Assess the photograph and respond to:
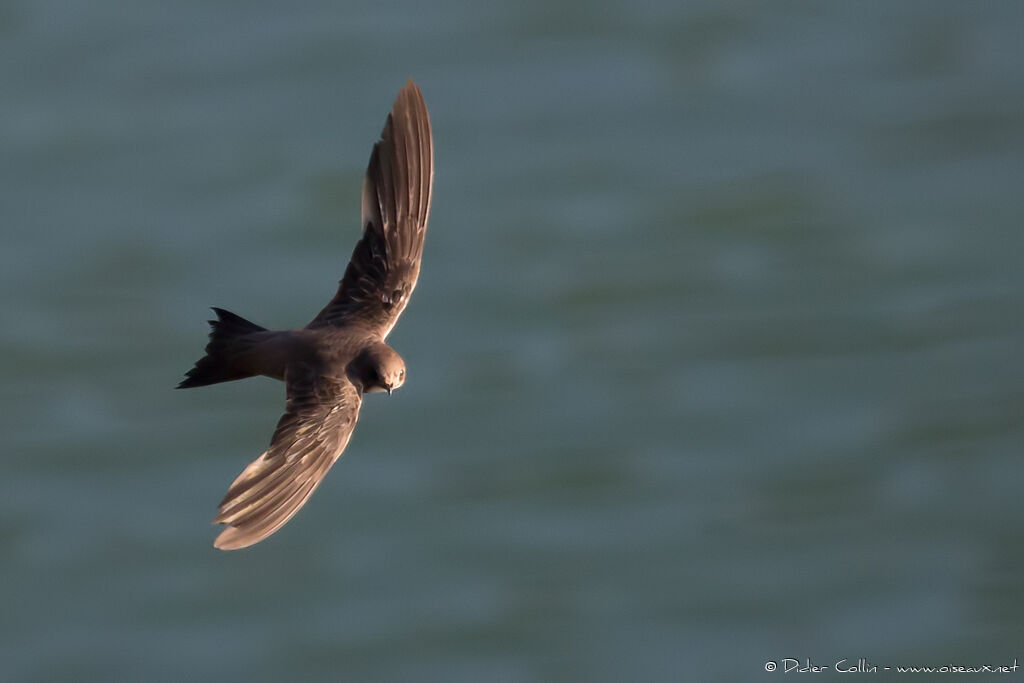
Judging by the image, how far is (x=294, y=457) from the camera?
190 inches

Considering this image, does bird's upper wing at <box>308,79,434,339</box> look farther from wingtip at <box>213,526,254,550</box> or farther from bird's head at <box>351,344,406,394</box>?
wingtip at <box>213,526,254,550</box>

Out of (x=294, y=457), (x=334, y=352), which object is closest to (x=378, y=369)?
(x=334, y=352)

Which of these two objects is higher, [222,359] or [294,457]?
[222,359]

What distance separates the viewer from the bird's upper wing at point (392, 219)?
5445mm

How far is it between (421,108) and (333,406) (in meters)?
1.03

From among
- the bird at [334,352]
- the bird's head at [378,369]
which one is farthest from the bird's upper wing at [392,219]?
the bird's head at [378,369]

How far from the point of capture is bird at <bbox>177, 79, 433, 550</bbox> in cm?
467

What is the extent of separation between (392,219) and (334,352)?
0.73 metres

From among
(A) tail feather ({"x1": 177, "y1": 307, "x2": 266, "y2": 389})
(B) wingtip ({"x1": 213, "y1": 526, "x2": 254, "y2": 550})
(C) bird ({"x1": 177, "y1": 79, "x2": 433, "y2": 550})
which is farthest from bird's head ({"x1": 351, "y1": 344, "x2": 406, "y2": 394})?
(B) wingtip ({"x1": 213, "y1": 526, "x2": 254, "y2": 550})

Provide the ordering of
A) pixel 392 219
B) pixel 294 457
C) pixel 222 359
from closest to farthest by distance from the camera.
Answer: pixel 294 457
pixel 222 359
pixel 392 219

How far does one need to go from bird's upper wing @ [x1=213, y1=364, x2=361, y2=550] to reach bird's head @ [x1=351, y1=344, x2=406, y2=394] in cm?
4

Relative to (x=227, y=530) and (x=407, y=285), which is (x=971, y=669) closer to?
(x=407, y=285)

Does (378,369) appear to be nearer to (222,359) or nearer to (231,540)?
(222,359)

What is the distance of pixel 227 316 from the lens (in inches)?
202
